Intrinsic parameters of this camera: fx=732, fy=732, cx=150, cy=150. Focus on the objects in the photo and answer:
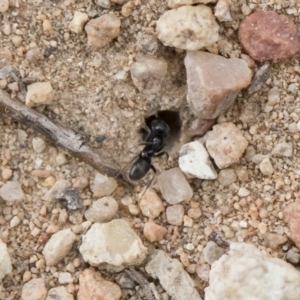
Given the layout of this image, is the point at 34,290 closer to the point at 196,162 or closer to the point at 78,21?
the point at 196,162

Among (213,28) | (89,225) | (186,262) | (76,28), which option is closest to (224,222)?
(186,262)

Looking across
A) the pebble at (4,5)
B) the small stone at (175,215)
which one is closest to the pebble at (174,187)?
the small stone at (175,215)

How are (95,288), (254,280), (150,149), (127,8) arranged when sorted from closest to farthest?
(254,280) < (95,288) < (127,8) < (150,149)

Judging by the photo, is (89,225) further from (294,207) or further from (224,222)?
(294,207)

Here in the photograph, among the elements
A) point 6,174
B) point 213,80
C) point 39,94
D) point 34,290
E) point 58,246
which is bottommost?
point 34,290

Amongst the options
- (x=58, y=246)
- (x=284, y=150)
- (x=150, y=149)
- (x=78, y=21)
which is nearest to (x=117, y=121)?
(x=150, y=149)

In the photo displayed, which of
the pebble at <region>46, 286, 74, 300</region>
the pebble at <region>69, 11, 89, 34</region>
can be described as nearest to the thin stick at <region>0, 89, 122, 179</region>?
the pebble at <region>69, 11, 89, 34</region>

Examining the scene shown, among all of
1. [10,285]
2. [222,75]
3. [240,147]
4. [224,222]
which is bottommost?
[10,285]
